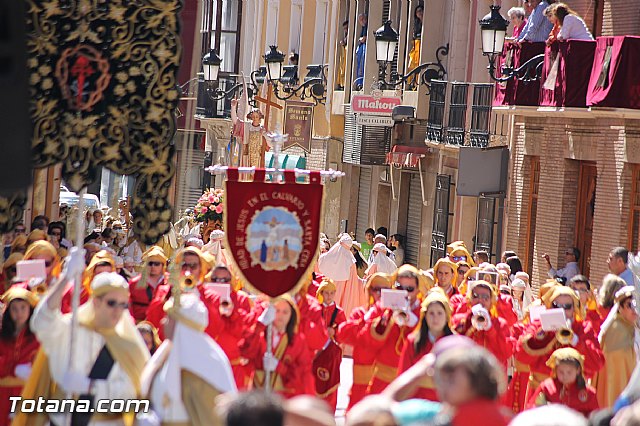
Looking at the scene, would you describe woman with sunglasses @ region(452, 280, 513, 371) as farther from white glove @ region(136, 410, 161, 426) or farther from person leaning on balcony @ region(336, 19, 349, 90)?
person leaning on balcony @ region(336, 19, 349, 90)

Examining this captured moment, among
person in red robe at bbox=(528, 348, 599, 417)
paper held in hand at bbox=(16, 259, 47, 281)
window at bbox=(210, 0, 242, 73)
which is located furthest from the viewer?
window at bbox=(210, 0, 242, 73)

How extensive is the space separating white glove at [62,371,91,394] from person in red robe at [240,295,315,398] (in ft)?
9.85

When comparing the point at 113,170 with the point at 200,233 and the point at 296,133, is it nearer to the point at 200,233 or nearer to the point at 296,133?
the point at 200,233

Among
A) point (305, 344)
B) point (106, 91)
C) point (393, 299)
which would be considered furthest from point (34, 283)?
point (106, 91)

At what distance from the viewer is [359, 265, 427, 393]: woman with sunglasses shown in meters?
13.8

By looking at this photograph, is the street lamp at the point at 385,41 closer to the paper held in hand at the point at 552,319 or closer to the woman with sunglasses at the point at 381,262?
the woman with sunglasses at the point at 381,262

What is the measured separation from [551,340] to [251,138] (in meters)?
24.3

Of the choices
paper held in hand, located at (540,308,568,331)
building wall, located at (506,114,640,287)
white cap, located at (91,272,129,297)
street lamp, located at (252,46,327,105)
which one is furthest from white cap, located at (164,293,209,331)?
street lamp, located at (252,46,327,105)

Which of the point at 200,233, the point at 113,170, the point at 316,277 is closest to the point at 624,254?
the point at 316,277

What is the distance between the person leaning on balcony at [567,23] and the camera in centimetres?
2175

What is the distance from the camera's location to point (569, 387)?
1196 cm

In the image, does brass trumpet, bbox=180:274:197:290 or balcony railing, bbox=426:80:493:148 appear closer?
brass trumpet, bbox=180:274:197:290

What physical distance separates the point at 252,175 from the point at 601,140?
1043 cm

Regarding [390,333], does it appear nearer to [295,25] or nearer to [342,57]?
[342,57]
